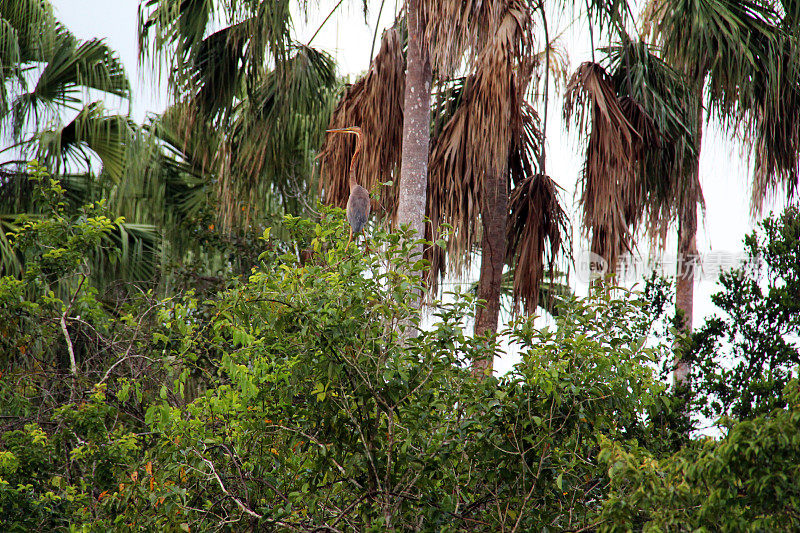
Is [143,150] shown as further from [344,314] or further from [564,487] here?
[564,487]

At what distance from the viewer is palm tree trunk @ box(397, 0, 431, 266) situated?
5.49m

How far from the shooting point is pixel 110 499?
11.7 ft

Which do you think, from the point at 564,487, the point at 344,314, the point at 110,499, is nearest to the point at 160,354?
the point at 110,499

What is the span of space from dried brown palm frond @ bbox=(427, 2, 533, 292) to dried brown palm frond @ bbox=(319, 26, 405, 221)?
1.27 feet

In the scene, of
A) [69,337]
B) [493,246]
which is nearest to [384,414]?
[69,337]

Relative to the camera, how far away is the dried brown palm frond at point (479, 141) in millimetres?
5453

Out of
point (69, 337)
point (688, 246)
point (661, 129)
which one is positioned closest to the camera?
point (69, 337)

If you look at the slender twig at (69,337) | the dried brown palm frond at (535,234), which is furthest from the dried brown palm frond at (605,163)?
the slender twig at (69,337)

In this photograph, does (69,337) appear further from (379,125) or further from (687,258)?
(687,258)

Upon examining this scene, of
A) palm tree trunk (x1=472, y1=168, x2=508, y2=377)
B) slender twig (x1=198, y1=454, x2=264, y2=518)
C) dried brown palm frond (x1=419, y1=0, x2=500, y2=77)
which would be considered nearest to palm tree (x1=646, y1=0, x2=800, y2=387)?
palm tree trunk (x1=472, y1=168, x2=508, y2=377)

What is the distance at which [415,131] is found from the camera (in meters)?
5.56

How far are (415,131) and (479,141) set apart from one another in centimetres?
48

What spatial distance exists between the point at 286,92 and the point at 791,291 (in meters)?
4.12

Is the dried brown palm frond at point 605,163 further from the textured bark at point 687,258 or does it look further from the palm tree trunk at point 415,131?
the palm tree trunk at point 415,131
